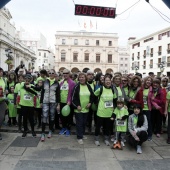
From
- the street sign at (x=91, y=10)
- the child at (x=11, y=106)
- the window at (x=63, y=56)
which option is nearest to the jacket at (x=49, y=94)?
the child at (x=11, y=106)

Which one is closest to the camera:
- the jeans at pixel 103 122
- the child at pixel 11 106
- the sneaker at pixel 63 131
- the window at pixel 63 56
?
Result: the jeans at pixel 103 122

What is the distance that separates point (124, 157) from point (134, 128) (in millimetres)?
802

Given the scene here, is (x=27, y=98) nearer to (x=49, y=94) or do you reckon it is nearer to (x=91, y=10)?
(x=49, y=94)

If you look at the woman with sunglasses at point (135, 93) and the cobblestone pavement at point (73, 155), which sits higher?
the woman with sunglasses at point (135, 93)

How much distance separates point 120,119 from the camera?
521cm

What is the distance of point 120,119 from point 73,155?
146cm

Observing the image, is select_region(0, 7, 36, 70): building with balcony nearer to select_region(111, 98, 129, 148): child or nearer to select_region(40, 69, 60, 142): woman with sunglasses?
select_region(40, 69, 60, 142): woman with sunglasses

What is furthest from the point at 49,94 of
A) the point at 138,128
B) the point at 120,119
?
the point at 138,128

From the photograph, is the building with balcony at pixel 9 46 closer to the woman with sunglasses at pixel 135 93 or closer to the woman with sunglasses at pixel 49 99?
the woman with sunglasses at pixel 49 99

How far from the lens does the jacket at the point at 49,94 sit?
5659 mm

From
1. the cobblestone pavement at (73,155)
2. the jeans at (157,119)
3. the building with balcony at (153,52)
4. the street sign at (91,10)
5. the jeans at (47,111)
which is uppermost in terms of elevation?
the building with balcony at (153,52)

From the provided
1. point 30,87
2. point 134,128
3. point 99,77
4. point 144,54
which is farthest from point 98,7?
point 144,54

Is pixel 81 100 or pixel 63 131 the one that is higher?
pixel 81 100

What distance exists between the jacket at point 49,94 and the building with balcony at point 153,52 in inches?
1102
